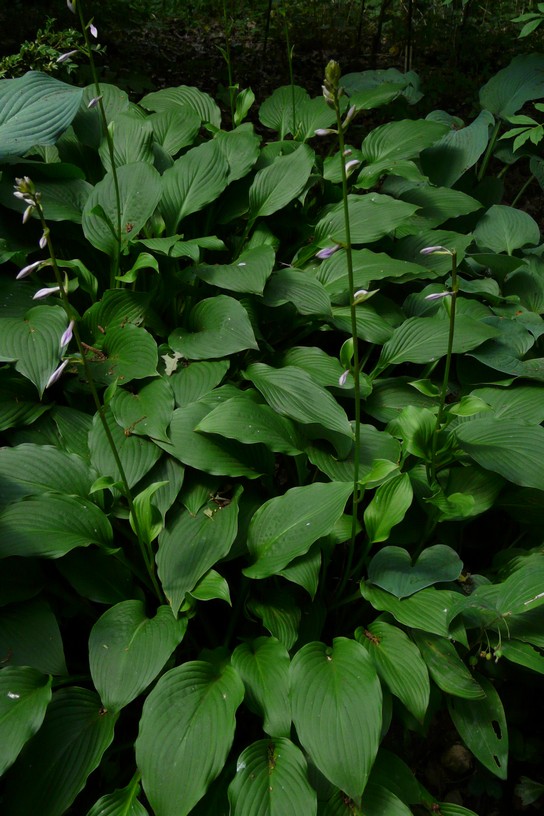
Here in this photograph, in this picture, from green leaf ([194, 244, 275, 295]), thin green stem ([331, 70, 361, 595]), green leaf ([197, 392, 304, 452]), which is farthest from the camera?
green leaf ([194, 244, 275, 295])

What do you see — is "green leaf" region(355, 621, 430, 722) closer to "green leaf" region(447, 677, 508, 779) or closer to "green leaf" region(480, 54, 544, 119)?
"green leaf" region(447, 677, 508, 779)

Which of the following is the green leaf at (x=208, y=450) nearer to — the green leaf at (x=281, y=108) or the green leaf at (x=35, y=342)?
the green leaf at (x=35, y=342)

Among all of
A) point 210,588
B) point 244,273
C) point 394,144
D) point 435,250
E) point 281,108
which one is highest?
point 435,250

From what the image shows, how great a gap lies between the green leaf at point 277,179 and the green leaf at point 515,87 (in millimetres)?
1621

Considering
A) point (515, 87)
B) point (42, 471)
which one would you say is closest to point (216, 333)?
point (42, 471)

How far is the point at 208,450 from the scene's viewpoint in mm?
2320

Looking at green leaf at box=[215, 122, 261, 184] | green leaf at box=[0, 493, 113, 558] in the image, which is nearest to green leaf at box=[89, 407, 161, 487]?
green leaf at box=[0, 493, 113, 558]

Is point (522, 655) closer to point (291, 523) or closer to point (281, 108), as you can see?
point (291, 523)

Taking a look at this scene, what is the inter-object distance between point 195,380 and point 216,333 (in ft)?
0.78

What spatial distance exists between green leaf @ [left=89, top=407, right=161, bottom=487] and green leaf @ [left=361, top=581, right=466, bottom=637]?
876 millimetres

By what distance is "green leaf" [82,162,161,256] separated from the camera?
294 centimetres

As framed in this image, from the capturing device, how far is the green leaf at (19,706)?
170cm

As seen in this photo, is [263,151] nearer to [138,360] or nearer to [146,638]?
[138,360]

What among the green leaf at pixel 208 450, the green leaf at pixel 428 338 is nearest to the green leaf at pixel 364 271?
the green leaf at pixel 428 338
